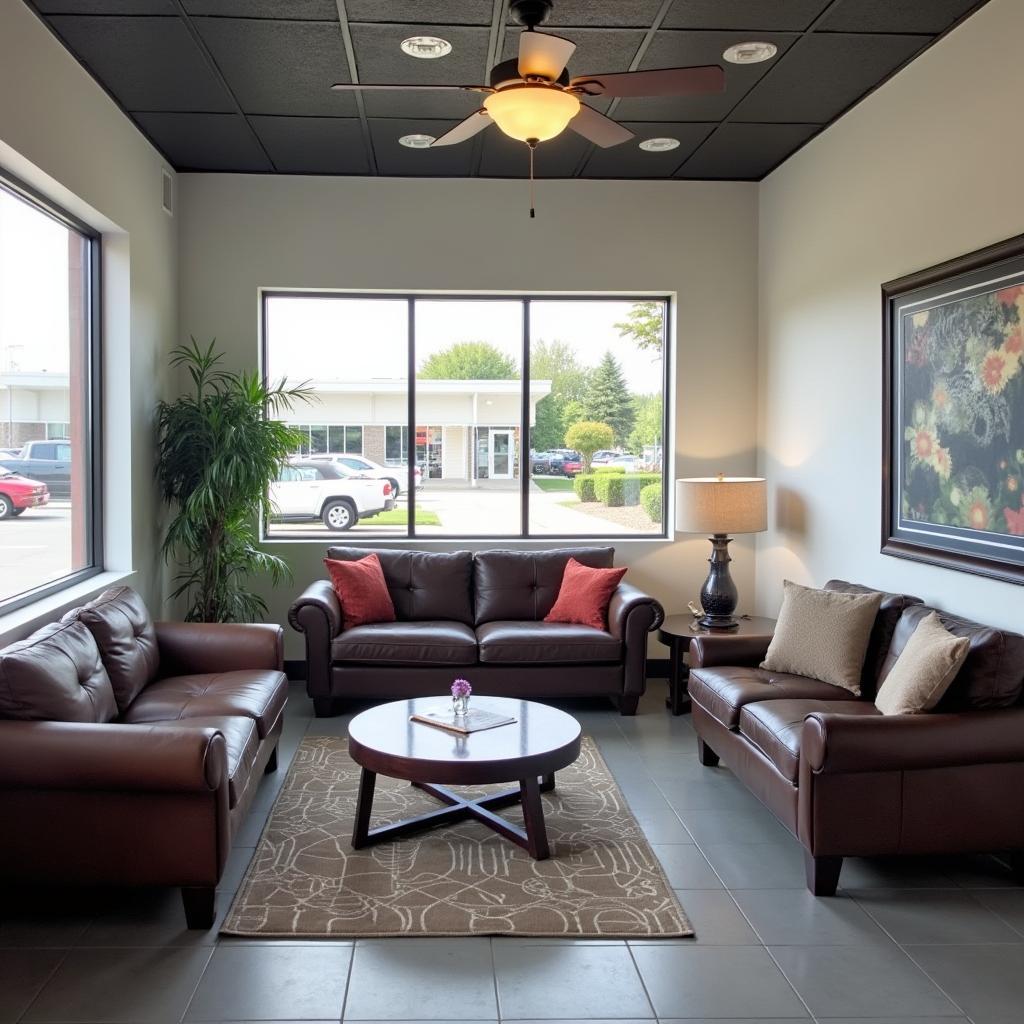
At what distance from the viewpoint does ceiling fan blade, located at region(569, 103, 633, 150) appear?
11.9 feet

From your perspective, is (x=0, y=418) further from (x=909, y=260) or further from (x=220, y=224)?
(x=909, y=260)

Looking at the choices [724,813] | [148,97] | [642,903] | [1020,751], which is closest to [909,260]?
[1020,751]

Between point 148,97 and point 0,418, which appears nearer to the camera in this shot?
point 0,418

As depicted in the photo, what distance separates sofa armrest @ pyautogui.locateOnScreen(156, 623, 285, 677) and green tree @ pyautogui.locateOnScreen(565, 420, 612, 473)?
2780 millimetres

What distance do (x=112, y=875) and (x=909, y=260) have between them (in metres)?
4.05

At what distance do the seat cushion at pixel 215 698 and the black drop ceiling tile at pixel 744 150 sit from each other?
147 inches

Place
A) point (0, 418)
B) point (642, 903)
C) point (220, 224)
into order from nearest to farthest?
point (642, 903)
point (0, 418)
point (220, 224)

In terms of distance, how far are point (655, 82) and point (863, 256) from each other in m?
2.09

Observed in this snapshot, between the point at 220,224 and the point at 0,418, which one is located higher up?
the point at 220,224

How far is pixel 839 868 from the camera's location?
3307 millimetres

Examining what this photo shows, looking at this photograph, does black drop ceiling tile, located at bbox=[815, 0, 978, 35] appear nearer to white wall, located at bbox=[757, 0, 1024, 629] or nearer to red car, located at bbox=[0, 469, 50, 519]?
white wall, located at bbox=[757, 0, 1024, 629]

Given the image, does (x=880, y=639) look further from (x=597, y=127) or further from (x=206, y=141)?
(x=206, y=141)

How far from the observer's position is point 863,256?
4.96m

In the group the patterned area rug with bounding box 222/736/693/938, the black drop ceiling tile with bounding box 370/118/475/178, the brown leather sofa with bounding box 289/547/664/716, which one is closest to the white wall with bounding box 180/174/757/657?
the black drop ceiling tile with bounding box 370/118/475/178
